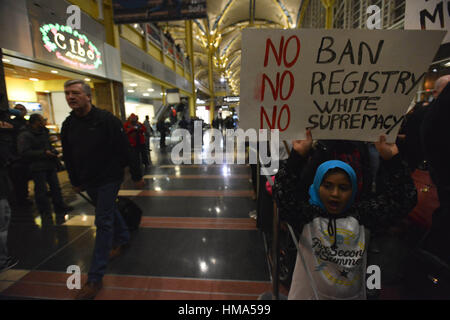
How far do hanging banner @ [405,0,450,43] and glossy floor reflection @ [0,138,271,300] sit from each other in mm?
2421

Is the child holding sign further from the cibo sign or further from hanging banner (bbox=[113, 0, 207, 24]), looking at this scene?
the cibo sign

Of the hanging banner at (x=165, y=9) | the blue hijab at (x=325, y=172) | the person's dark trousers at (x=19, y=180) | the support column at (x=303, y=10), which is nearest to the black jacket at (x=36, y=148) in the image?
the person's dark trousers at (x=19, y=180)

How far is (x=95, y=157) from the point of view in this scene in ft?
6.56

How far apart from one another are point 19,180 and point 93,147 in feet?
12.2

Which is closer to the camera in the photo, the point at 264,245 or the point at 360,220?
the point at 360,220

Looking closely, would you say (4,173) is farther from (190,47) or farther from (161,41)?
(190,47)

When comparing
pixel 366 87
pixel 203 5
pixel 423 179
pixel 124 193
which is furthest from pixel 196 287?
pixel 203 5

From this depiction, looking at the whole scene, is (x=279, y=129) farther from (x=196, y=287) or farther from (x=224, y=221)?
(x=224, y=221)

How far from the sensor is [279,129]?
1.29 metres

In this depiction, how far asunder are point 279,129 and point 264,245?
187 centimetres

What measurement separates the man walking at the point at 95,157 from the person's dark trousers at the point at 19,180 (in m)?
3.26

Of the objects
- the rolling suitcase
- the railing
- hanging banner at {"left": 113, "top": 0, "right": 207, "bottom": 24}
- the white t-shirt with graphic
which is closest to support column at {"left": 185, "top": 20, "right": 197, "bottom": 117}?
the railing

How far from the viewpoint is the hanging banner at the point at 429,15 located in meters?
1.43

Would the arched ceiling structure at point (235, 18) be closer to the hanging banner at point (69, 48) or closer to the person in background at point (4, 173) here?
the hanging banner at point (69, 48)
